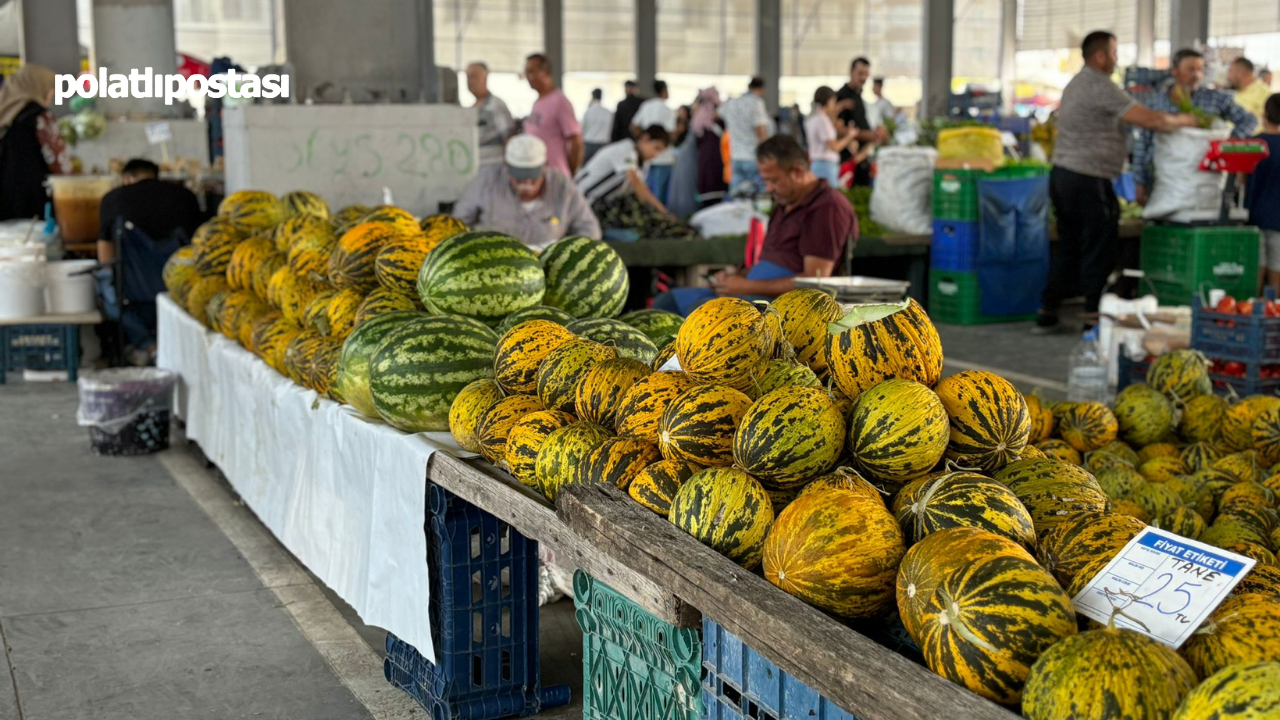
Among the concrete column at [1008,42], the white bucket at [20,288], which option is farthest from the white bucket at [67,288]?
the concrete column at [1008,42]

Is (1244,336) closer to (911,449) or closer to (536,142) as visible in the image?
(536,142)

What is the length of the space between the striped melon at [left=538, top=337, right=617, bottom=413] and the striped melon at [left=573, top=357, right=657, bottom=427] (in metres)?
0.05

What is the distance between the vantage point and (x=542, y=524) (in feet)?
8.96

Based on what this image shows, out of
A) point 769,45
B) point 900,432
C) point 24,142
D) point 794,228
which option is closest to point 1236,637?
point 900,432

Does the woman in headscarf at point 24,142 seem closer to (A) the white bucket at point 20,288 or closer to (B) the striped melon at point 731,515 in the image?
(A) the white bucket at point 20,288

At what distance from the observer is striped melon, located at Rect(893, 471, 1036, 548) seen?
6.88ft

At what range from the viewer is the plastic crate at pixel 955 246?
10.3 metres

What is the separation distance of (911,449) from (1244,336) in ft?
14.1

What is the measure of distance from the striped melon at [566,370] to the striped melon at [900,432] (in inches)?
32.8

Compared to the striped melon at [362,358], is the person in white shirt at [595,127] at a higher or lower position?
higher

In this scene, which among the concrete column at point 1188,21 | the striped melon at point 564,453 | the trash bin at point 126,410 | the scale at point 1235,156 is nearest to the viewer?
the striped melon at point 564,453

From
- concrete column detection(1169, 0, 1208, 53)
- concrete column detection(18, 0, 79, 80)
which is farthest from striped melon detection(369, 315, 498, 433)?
concrete column detection(1169, 0, 1208, 53)

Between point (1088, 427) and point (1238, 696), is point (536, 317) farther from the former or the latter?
point (1238, 696)

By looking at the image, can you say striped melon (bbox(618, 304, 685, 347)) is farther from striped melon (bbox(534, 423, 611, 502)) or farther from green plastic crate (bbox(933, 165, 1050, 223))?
green plastic crate (bbox(933, 165, 1050, 223))
